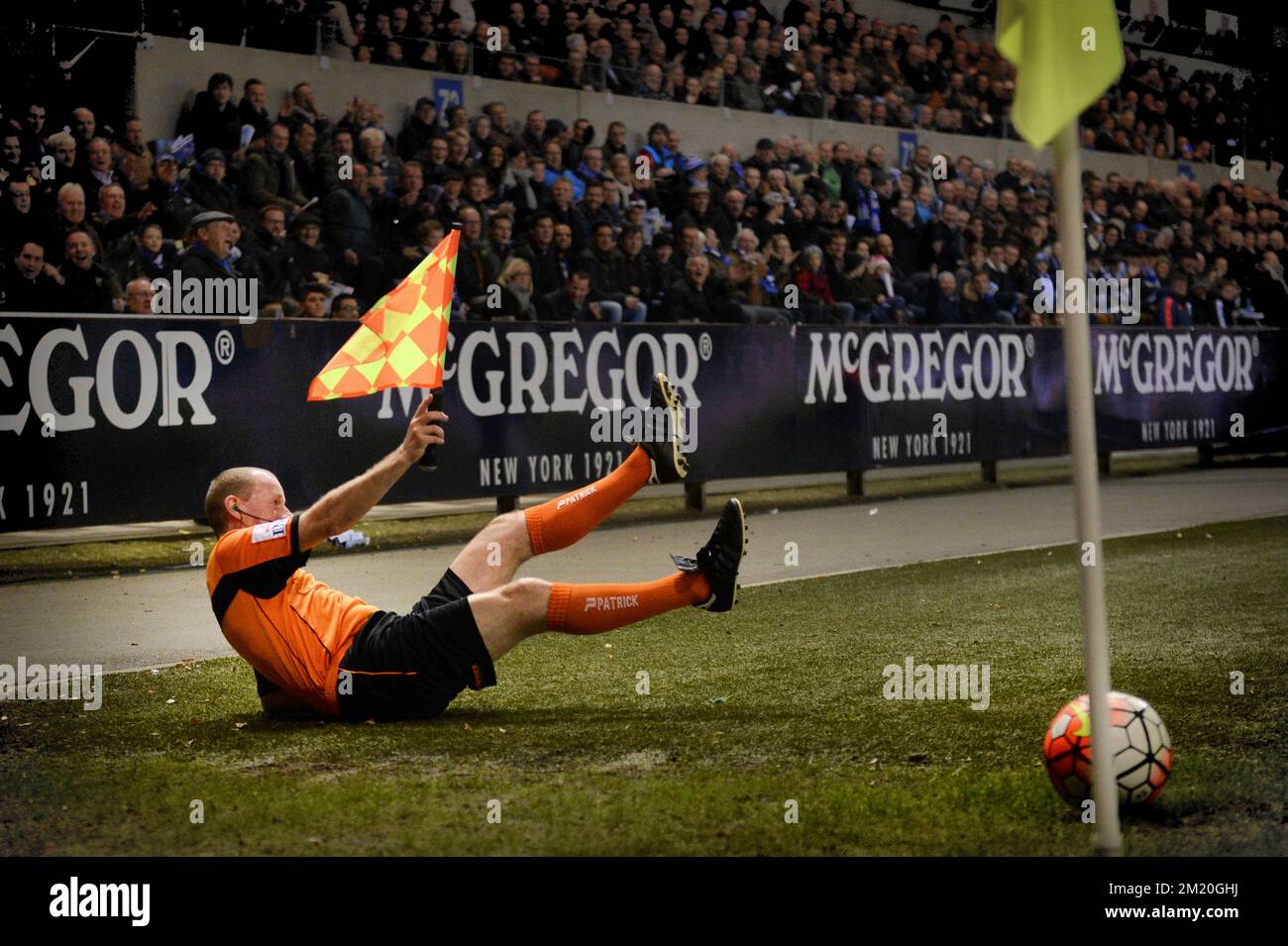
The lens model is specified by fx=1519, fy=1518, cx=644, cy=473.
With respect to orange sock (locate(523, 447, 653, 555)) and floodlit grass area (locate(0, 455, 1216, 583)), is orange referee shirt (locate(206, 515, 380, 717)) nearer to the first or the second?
orange sock (locate(523, 447, 653, 555))

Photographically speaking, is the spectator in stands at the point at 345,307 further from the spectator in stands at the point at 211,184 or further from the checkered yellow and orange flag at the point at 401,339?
the checkered yellow and orange flag at the point at 401,339

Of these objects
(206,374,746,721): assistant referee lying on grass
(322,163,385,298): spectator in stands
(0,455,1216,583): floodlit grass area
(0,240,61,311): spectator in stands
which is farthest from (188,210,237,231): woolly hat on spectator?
(206,374,746,721): assistant referee lying on grass

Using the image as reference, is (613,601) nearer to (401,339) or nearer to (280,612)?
(280,612)

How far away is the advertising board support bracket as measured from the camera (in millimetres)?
14797

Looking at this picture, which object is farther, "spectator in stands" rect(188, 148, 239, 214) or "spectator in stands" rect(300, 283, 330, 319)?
"spectator in stands" rect(188, 148, 239, 214)

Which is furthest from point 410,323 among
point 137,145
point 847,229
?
point 847,229

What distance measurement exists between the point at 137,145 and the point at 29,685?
7.53 meters

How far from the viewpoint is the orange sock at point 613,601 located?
593 centimetres

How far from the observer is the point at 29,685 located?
7.06 meters

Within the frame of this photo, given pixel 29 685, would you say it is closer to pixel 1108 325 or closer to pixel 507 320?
pixel 507 320

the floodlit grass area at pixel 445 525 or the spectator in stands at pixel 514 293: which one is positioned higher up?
the spectator in stands at pixel 514 293

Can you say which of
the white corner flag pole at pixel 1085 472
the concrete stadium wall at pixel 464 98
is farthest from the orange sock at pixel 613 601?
the concrete stadium wall at pixel 464 98

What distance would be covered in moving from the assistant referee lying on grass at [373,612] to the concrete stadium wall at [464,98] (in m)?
10.2

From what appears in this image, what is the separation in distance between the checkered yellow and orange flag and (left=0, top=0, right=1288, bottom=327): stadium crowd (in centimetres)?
622
